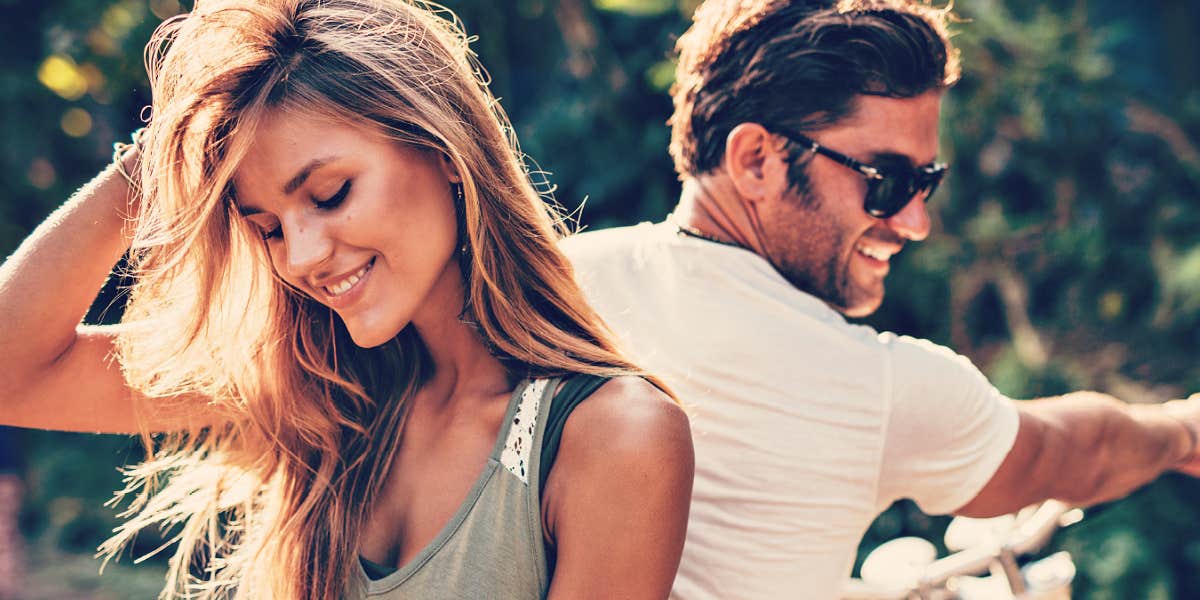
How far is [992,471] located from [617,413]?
0.91 metres

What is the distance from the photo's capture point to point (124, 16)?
5.93 metres

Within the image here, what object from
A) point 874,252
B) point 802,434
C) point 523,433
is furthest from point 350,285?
point 874,252

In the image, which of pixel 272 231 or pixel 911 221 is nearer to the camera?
pixel 272 231

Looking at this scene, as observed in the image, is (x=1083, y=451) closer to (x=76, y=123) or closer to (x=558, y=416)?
(x=558, y=416)

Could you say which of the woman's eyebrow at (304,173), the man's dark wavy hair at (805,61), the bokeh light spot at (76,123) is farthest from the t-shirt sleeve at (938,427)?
the bokeh light spot at (76,123)

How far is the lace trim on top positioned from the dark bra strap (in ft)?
0.07

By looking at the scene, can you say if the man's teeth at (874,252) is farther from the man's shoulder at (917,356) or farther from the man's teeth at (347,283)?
the man's teeth at (347,283)

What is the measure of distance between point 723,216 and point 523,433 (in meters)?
0.93

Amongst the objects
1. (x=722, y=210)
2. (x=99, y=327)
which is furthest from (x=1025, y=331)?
(x=99, y=327)

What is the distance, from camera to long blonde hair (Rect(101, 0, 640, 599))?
1729 mm

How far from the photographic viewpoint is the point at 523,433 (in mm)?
1693

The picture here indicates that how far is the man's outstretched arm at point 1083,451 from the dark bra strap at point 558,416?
0.93 metres

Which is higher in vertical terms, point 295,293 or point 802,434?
point 295,293

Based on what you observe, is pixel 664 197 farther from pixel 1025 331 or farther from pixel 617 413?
pixel 617 413
